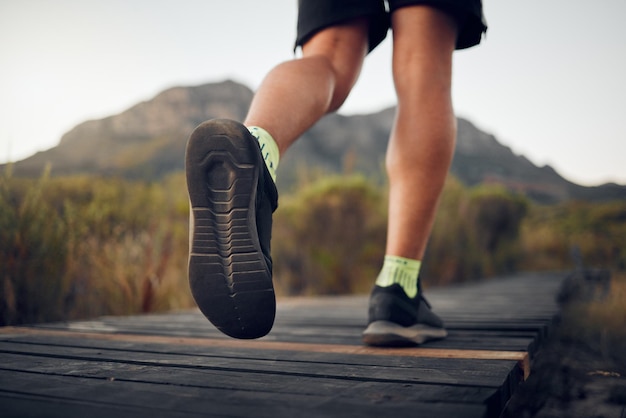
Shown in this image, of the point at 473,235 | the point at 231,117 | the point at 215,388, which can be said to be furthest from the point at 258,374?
the point at 231,117

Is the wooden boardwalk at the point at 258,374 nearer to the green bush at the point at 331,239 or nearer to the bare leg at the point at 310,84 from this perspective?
the bare leg at the point at 310,84

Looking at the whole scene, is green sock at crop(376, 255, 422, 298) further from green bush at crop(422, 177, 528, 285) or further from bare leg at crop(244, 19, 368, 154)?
green bush at crop(422, 177, 528, 285)

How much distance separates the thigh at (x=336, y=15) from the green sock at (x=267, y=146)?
42cm

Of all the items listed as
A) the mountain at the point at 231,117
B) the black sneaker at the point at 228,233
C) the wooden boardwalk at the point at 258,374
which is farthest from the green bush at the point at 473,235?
the black sneaker at the point at 228,233

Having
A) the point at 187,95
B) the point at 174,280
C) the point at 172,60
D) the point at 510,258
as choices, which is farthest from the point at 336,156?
the point at 174,280

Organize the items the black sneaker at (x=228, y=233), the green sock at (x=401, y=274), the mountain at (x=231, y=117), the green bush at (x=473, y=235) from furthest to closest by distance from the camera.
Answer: the mountain at (x=231, y=117) < the green bush at (x=473, y=235) < the green sock at (x=401, y=274) < the black sneaker at (x=228, y=233)

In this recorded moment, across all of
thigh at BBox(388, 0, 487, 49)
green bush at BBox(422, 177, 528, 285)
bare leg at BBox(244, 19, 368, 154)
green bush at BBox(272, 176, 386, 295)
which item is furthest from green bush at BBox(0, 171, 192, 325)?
green bush at BBox(422, 177, 528, 285)

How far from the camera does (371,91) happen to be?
44.2 ft

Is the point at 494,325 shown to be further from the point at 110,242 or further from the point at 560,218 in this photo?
the point at 560,218

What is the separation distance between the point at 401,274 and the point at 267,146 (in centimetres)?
49

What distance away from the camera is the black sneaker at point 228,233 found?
3.16 ft

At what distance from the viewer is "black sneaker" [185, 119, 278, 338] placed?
3.16ft

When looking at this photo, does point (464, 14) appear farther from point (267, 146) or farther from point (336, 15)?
point (267, 146)

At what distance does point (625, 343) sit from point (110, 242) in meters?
3.06
